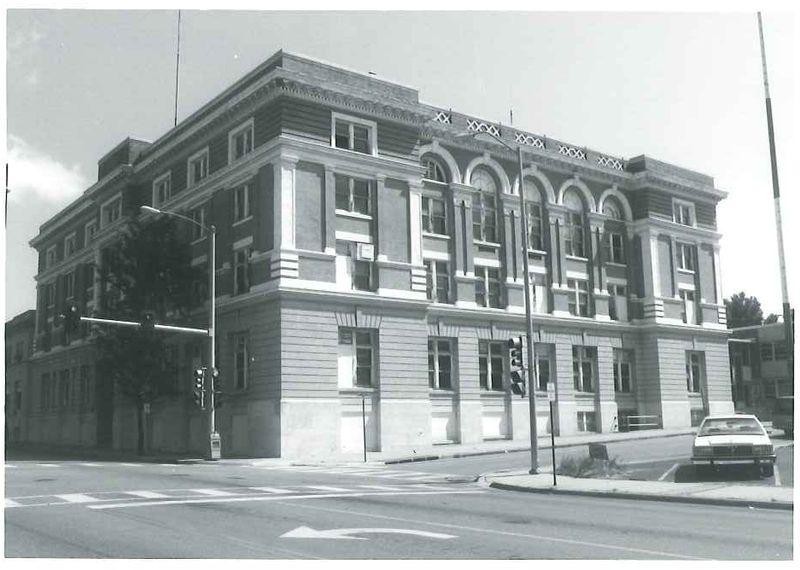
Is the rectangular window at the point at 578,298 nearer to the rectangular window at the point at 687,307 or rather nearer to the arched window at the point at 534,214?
the arched window at the point at 534,214

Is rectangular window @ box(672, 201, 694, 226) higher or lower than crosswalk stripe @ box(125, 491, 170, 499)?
higher

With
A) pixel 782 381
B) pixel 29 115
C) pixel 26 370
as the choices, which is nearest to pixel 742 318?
pixel 782 381

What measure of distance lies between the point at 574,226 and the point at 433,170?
10.8 metres

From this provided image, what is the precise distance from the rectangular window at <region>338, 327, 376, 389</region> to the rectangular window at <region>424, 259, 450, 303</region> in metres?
5.30

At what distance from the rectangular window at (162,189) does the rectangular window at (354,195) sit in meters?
11.9

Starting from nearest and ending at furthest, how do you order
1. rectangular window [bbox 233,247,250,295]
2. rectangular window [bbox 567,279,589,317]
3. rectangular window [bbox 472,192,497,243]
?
rectangular window [bbox 233,247,250,295]
rectangular window [bbox 472,192,497,243]
rectangular window [bbox 567,279,589,317]

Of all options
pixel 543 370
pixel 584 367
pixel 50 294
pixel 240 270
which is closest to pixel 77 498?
pixel 240 270

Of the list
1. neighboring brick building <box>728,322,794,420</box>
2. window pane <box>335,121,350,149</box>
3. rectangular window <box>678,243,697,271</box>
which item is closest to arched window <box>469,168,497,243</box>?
window pane <box>335,121,350,149</box>

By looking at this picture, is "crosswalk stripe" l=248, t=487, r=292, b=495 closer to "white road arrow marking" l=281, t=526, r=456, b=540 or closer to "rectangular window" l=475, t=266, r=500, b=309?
"white road arrow marking" l=281, t=526, r=456, b=540

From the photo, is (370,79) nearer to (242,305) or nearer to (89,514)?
(242,305)

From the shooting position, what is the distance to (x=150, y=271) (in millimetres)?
40906

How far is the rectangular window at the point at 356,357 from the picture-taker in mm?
37219

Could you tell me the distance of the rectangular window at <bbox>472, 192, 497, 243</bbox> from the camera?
44969 mm

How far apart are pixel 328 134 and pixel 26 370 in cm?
3420
